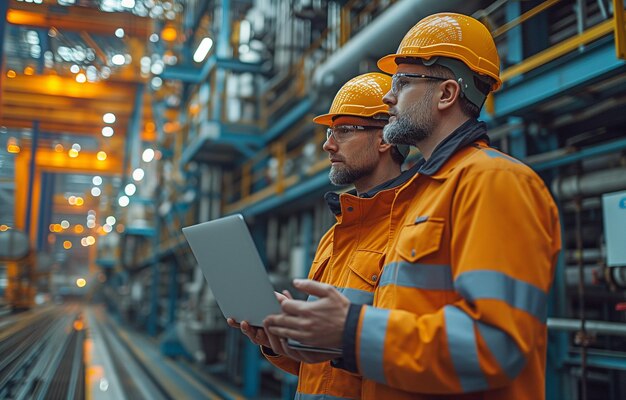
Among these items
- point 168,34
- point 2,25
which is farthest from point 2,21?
point 168,34

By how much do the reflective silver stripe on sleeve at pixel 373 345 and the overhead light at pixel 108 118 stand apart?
1.80 m

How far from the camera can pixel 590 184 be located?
11.0 ft

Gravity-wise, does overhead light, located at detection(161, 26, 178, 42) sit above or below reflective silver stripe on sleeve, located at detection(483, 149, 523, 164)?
above

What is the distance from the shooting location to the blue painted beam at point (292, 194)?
216 inches

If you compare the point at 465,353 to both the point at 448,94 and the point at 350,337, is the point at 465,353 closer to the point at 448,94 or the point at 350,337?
the point at 350,337

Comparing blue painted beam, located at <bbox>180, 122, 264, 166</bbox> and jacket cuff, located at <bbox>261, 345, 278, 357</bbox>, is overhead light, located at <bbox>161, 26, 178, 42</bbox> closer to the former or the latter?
blue painted beam, located at <bbox>180, 122, 264, 166</bbox>

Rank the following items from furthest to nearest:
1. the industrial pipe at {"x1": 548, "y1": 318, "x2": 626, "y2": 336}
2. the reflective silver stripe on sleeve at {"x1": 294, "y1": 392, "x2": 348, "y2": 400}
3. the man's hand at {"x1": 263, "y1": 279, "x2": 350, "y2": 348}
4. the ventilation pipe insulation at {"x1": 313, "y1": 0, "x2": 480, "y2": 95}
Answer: the ventilation pipe insulation at {"x1": 313, "y1": 0, "x2": 480, "y2": 95} < the industrial pipe at {"x1": 548, "y1": 318, "x2": 626, "y2": 336} < the reflective silver stripe on sleeve at {"x1": 294, "y1": 392, "x2": 348, "y2": 400} < the man's hand at {"x1": 263, "y1": 279, "x2": 350, "y2": 348}

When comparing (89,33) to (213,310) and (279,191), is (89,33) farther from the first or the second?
(213,310)

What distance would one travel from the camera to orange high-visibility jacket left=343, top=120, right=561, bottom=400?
98cm

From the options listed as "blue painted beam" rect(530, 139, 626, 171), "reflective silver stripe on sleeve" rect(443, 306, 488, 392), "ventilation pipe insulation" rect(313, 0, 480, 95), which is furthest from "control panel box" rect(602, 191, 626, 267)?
"reflective silver stripe on sleeve" rect(443, 306, 488, 392)

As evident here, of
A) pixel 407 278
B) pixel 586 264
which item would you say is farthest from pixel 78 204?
pixel 586 264

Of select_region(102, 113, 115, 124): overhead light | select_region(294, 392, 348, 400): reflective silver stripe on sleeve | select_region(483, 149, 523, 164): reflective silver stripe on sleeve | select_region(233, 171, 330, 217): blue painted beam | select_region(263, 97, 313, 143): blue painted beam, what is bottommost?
select_region(294, 392, 348, 400): reflective silver stripe on sleeve

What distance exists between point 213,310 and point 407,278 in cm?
765

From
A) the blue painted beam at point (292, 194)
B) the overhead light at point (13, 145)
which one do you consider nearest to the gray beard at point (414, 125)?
the overhead light at point (13, 145)
